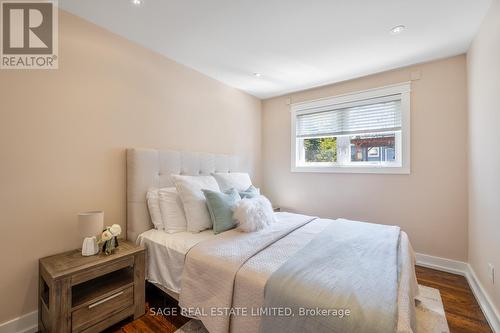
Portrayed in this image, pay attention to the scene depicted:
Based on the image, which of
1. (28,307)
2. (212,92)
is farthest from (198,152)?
(28,307)

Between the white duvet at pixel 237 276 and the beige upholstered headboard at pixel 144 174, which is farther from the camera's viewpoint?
the beige upholstered headboard at pixel 144 174

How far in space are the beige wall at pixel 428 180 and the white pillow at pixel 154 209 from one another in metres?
2.39

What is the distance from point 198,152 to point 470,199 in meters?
3.11

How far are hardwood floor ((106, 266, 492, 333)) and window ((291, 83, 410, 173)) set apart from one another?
1.28m

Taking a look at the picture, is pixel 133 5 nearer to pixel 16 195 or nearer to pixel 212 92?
pixel 212 92

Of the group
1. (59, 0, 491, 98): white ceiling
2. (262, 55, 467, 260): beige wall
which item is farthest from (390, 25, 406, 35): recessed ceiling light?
(262, 55, 467, 260): beige wall

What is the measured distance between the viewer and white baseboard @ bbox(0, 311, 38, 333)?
1520 millimetres

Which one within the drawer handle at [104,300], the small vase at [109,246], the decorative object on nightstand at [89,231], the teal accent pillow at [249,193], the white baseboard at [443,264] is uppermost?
the teal accent pillow at [249,193]

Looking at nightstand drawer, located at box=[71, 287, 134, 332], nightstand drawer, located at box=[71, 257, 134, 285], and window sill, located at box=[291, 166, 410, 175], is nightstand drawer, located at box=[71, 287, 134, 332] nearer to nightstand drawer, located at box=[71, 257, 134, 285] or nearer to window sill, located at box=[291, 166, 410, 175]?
nightstand drawer, located at box=[71, 257, 134, 285]

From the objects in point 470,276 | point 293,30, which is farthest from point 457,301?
point 293,30

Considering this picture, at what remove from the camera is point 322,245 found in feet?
5.49

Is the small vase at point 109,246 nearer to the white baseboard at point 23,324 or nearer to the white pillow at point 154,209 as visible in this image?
the white pillow at point 154,209

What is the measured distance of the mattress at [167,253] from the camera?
1.68 metres

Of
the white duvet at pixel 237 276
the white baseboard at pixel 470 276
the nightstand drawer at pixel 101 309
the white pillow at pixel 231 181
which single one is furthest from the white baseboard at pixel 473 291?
the white pillow at pixel 231 181
